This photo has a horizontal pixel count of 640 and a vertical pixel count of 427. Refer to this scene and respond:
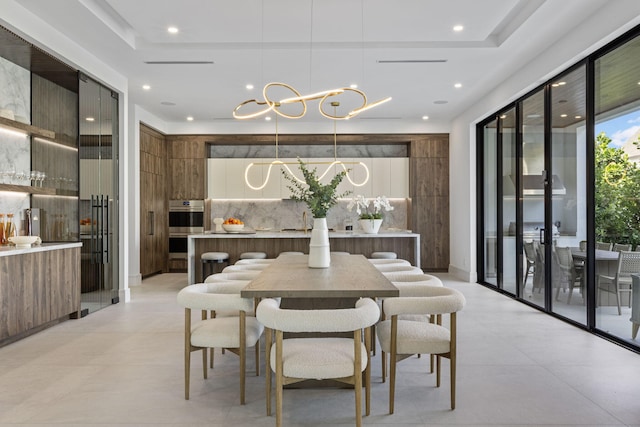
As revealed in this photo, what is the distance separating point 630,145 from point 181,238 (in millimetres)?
7853

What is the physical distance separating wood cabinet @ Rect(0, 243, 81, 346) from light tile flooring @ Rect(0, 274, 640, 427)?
0.59 ft

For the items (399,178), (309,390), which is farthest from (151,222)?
(309,390)

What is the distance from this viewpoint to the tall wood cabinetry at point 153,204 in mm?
8633

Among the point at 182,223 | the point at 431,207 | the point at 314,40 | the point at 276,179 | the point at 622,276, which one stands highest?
the point at 314,40

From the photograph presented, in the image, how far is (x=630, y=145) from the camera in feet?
13.8

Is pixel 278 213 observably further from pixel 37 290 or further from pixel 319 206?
pixel 319 206

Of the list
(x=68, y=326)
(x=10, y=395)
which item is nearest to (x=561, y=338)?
(x=10, y=395)

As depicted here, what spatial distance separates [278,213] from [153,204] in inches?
98.4

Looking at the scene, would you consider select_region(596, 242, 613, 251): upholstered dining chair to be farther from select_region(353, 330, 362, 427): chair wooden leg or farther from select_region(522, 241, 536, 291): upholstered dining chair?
select_region(353, 330, 362, 427): chair wooden leg

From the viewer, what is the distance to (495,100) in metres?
7.14

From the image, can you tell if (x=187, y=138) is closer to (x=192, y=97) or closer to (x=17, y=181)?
(x=192, y=97)

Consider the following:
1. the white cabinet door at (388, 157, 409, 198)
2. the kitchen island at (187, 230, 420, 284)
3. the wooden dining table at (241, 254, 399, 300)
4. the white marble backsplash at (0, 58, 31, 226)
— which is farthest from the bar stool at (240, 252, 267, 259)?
the white cabinet door at (388, 157, 409, 198)

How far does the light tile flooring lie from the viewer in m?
2.77

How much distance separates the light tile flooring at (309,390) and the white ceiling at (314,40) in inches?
122
